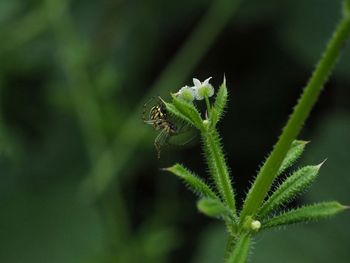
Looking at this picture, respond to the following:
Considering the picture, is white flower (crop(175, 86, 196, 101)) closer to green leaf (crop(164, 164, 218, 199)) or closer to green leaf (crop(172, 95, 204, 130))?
green leaf (crop(172, 95, 204, 130))

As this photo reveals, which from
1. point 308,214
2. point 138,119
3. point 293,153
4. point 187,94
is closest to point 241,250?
point 308,214

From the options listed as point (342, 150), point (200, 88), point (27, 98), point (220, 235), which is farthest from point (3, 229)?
point (200, 88)

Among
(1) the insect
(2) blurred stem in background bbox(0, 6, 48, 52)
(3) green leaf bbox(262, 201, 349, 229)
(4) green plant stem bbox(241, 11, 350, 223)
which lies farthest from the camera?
(2) blurred stem in background bbox(0, 6, 48, 52)

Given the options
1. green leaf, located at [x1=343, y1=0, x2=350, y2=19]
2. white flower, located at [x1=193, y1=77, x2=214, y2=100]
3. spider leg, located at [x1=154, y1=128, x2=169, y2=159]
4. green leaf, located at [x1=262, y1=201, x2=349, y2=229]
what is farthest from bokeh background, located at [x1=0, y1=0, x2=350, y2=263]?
green leaf, located at [x1=343, y1=0, x2=350, y2=19]

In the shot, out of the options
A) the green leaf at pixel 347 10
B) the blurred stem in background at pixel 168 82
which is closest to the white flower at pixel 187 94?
the green leaf at pixel 347 10

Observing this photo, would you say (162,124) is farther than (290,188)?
Yes

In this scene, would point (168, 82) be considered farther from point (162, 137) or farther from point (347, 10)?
point (347, 10)

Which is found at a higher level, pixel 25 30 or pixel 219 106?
pixel 25 30
